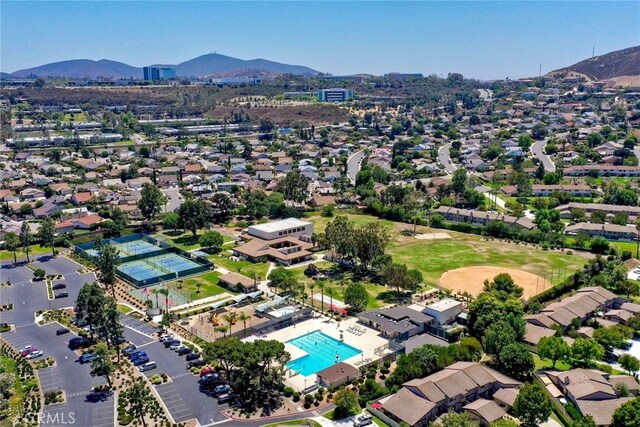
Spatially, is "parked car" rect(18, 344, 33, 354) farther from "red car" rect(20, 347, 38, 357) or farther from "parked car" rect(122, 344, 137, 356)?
"parked car" rect(122, 344, 137, 356)

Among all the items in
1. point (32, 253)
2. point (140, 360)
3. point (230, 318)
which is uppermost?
point (32, 253)

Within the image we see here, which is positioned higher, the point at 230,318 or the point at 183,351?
the point at 230,318

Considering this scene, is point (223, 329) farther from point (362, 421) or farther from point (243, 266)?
point (243, 266)

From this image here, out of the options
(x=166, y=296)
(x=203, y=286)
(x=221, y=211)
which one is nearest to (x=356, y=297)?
(x=203, y=286)

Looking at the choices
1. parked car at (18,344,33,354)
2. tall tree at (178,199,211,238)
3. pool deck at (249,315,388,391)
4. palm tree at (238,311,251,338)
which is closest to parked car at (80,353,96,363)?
parked car at (18,344,33,354)

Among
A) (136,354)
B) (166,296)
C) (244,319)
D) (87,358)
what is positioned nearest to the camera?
(87,358)

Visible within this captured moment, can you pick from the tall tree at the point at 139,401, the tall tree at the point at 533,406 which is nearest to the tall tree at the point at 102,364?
the tall tree at the point at 139,401

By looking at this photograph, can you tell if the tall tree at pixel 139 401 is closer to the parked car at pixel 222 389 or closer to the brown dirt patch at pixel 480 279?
the parked car at pixel 222 389
